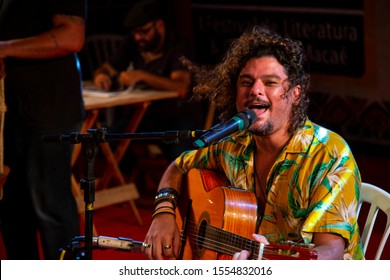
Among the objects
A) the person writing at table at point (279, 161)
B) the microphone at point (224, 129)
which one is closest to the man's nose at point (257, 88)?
the person writing at table at point (279, 161)

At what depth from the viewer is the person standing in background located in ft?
12.2

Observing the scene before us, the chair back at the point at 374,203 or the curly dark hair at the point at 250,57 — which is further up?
the curly dark hair at the point at 250,57

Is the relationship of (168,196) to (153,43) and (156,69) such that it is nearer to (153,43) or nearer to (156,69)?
(156,69)

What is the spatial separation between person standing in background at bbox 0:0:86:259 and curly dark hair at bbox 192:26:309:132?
0.83m

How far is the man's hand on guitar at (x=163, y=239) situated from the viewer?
2876 millimetres

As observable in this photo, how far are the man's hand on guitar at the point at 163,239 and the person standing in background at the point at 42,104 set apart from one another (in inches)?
39.4

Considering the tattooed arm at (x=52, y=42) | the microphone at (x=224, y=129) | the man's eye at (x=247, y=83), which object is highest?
the tattooed arm at (x=52, y=42)

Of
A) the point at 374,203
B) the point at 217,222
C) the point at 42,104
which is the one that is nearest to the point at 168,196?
the point at 217,222

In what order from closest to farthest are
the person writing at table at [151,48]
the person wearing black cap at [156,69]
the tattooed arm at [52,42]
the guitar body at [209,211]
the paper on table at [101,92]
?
1. the guitar body at [209,211]
2. the tattooed arm at [52,42]
3. the paper on table at [101,92]
4. the person wearing black cap at [156,69]
5. the person writing at table at [151,48]

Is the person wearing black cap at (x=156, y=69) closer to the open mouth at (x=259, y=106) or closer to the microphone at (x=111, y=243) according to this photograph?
the open mouth at (x=259, y=106)

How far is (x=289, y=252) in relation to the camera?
2.41 metres
